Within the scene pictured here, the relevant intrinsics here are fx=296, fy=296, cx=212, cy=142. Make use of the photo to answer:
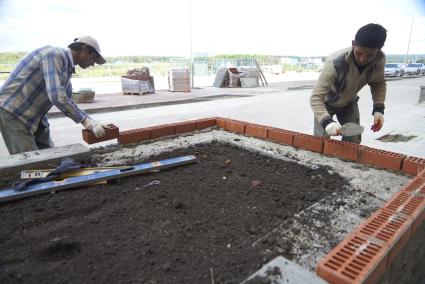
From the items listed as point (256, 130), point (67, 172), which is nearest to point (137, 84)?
point (256, 130)

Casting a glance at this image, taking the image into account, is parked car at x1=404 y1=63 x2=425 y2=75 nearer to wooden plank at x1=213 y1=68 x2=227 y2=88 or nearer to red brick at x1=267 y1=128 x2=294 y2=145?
wooden plank at x1=213 y1=68 x2=227 y2=88

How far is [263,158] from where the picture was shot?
2.86m

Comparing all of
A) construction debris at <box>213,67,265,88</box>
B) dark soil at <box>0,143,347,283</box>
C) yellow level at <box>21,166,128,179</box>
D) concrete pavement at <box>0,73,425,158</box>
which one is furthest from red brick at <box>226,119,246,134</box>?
construction debris at <box>213,67,265,88</box>

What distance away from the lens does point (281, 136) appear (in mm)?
3248

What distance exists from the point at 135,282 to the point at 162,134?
2.32 metres

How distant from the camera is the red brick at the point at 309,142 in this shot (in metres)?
2.93

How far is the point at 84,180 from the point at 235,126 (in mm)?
2038

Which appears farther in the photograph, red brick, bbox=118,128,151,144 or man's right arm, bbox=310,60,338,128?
red brick, bbox=118,128,151,144

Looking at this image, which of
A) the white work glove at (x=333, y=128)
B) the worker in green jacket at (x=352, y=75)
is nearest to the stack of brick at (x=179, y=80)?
the worker in green jacket at (x=352, y=75)

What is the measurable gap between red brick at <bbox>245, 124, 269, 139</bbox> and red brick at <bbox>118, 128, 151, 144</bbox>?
117cm

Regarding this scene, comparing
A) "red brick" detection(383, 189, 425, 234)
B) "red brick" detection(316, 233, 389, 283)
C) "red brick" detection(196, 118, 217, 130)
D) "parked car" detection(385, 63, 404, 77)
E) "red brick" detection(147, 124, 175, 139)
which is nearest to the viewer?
"red brick" detection(316, 233, 389, 283)

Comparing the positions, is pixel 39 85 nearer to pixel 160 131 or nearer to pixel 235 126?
pixel 160 131

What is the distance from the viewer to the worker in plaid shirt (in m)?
2.44

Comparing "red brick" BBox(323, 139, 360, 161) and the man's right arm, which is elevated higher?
the man's right arm
